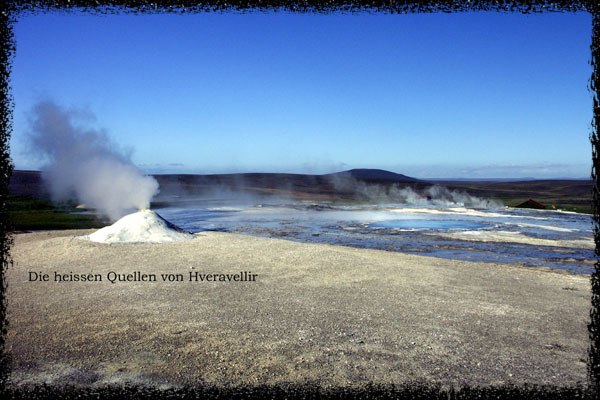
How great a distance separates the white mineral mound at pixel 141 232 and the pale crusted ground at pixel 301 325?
6.61 ft

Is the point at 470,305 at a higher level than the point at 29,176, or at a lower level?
lower

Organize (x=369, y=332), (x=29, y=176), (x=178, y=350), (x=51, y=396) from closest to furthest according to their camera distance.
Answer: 1. (x=51, y=396)
2. (x=178, y=350)
3. (x=369, y=332)
4. (x=29, y=176)

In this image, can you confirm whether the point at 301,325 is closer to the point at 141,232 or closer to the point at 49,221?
the point at 141,232

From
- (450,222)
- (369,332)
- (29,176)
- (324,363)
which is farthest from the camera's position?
(29,176)

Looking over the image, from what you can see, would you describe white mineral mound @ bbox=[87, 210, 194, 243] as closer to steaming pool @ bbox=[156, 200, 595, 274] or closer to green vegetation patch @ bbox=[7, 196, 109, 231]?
steaming pool @ bbox=[156, 200, 595, 274]

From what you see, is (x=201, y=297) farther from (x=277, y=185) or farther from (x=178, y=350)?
(x=277, y=185)

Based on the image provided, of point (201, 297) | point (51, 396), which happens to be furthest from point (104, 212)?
point (51, 396)

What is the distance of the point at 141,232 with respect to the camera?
39.4 feet

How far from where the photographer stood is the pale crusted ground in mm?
4020

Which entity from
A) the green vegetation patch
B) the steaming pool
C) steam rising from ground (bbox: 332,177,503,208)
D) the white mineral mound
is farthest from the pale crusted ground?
steam rising from ground (bbox: 332,177,503,208)

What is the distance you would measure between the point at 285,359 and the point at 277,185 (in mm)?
56104

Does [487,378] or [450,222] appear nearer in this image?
[487,378]

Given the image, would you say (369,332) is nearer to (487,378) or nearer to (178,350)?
(487,378)

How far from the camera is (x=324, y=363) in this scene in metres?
4.21
